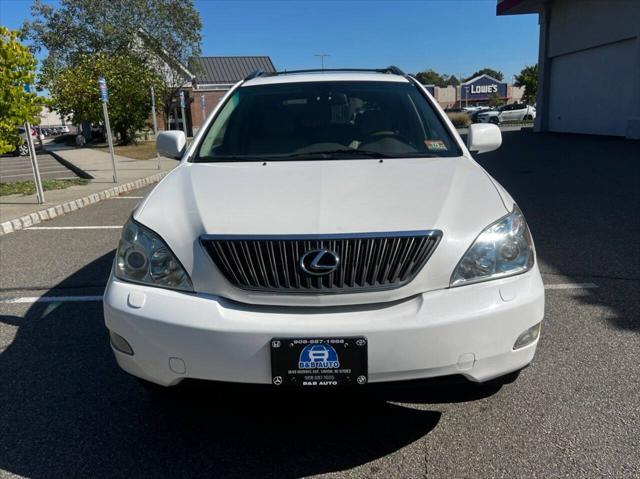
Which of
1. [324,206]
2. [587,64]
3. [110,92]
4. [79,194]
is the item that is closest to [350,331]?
[324,206]

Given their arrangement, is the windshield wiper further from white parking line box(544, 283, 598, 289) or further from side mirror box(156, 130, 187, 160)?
white parking line box(544, 283, 598, 289)

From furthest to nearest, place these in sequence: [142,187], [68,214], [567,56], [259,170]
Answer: [567,56] < [142,187] < [68,214] < [259,170]

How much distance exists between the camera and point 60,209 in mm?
8406

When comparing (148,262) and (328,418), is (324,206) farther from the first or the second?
(328,418)

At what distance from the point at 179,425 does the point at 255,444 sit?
1.35ft

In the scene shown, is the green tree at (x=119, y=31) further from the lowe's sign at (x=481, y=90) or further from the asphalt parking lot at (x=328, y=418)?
the lowe's sign at (x=481, y=90)

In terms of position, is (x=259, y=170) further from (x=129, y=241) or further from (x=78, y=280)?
(x=78, y=280)

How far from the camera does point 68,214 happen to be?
27.6 feet

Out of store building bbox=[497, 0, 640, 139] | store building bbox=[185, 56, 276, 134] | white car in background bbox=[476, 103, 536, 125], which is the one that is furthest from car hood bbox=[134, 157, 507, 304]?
store building bbox=[185, 56, 276, 134]

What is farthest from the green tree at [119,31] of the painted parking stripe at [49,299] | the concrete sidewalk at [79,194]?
the painted parking stripe at [49,299]

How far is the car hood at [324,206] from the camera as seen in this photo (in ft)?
6.92

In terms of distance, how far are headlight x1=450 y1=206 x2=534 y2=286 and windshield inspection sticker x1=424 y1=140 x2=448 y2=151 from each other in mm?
945

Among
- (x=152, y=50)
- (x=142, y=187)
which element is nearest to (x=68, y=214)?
(x=142, y=187)

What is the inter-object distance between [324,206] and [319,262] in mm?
304
